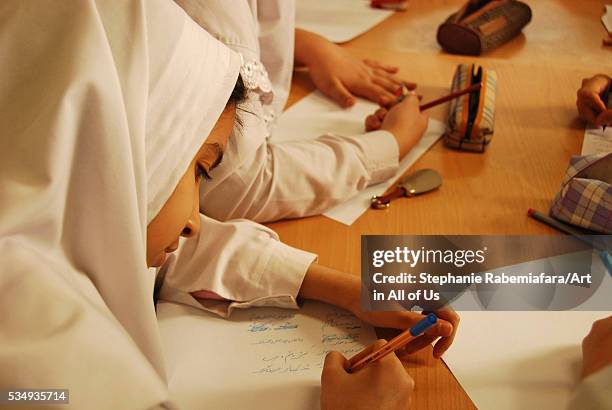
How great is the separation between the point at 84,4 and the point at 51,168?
142 mm

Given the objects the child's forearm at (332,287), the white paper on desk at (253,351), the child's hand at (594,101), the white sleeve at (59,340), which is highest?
the white sleeve at (59,340)

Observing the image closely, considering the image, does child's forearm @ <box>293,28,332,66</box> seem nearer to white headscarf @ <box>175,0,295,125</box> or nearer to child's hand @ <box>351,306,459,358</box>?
white headscarf @ <box>175,0,295,125</box>

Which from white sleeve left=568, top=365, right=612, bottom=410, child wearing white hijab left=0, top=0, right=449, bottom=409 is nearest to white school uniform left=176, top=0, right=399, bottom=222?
child wearing white hijab left=0, top=0, right=449, bottom=409

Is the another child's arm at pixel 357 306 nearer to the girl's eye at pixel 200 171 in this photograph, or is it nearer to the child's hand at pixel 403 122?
the girl's eye at pixel 200 171

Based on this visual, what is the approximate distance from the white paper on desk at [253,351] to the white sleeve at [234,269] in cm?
2

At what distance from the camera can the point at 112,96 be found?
541mm

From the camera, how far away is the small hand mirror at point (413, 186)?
3.24 ft

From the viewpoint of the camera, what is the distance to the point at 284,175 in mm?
991

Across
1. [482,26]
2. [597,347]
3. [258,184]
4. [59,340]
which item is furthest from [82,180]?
[482,26]

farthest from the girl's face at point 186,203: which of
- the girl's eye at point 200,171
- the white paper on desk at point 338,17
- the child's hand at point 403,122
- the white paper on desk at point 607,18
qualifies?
the white paper on desk at point 607,18

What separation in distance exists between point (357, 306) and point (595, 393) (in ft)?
1.02

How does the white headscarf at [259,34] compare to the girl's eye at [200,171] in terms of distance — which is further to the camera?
the white headscarf at [259,34]

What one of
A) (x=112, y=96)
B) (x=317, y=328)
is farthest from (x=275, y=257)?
(x=112, y=96)

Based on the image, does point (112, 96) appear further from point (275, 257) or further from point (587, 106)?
point (587, 106)
